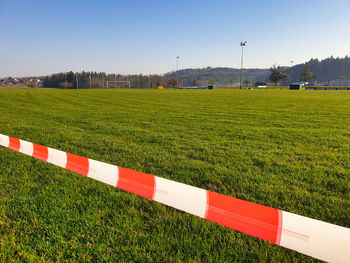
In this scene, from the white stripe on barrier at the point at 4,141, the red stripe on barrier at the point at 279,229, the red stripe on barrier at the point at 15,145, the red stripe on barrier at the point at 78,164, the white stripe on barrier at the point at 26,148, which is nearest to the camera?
the red stripe on barrier at the point at 279,229

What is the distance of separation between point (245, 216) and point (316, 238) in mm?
502

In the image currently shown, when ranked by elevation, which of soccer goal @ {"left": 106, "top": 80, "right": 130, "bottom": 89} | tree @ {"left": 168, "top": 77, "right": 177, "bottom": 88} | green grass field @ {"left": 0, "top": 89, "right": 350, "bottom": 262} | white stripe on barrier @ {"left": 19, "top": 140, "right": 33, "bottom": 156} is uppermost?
tree @ {"left": 168, "top": 77, "right": 177, "bottom": 88}

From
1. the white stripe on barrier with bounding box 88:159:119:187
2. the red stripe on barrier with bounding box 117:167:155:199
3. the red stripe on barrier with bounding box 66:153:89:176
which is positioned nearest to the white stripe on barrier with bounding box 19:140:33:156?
the red stripe on barrier with bounding box 66:153:89:176

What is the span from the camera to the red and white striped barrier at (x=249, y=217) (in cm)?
150

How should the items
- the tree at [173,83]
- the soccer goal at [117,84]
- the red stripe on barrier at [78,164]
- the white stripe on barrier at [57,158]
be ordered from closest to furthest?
the red stripe on barrier at [78,164] < the white stripe on barrier at [57,158] < the soccer goal at [117,84] < the tree at [173,83]

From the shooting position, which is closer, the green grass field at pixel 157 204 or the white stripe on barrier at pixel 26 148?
the green grass field at pixel 157 204

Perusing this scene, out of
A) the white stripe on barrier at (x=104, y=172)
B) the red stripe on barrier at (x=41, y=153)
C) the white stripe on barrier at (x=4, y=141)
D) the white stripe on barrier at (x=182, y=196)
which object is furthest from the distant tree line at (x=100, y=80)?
the white stripe on barrier at (x=182, y=196)

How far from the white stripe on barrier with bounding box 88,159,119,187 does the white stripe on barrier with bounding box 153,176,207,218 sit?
0.66 metres

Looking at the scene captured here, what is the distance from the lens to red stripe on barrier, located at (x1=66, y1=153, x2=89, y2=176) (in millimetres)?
3001

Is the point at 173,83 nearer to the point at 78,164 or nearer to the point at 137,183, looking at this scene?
the point at 78,164

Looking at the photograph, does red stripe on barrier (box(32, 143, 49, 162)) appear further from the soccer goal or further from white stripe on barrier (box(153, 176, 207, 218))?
the soccer goal

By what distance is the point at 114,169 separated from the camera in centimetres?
273

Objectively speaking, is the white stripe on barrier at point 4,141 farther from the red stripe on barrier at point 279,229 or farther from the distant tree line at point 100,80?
the distant tree line at point 100,80

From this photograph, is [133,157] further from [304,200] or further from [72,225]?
[304,200]
